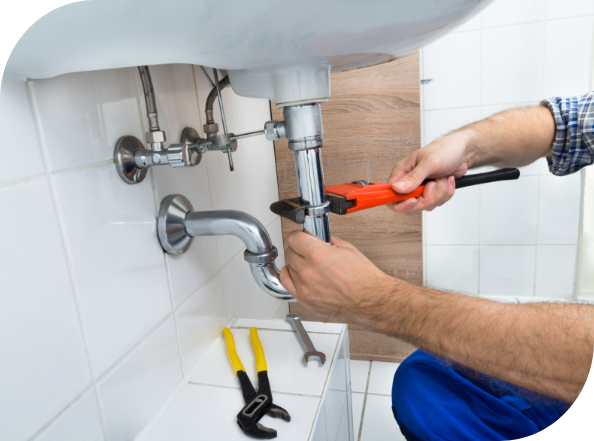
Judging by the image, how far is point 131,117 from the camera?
504 millimetres

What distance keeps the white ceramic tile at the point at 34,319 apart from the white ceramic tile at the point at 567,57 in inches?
52.9

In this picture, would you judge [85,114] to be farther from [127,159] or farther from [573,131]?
[573,131]

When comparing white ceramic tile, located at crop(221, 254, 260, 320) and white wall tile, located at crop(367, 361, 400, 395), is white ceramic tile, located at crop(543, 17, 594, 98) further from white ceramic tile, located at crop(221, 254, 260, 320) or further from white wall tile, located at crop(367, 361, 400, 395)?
white ceramic tile, located at crop(221, 254, 260, 320)

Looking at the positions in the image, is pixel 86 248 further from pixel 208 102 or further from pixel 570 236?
pixel 570 236

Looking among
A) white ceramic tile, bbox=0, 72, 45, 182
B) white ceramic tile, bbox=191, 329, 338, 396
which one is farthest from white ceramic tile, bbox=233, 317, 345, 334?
white ceramic tile, bbox=0, 72, 45, 182

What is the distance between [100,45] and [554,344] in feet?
1.57

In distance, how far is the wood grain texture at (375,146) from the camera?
0.98m

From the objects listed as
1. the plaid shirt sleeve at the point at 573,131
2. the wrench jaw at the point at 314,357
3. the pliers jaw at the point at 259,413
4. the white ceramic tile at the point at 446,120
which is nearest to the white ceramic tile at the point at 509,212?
the white ceramic tile at the point at 446,120

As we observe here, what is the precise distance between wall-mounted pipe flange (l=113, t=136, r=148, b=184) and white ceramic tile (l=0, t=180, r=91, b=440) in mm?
105

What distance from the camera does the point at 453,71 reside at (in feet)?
4.09

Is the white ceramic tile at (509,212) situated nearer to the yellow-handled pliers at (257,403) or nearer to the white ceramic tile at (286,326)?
the white ceramic tile at (286,326)

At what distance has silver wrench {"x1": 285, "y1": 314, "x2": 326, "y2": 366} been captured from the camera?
0.60 meters

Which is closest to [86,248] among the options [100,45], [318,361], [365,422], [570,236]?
[100,45]

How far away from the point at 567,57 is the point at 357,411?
117 cm
